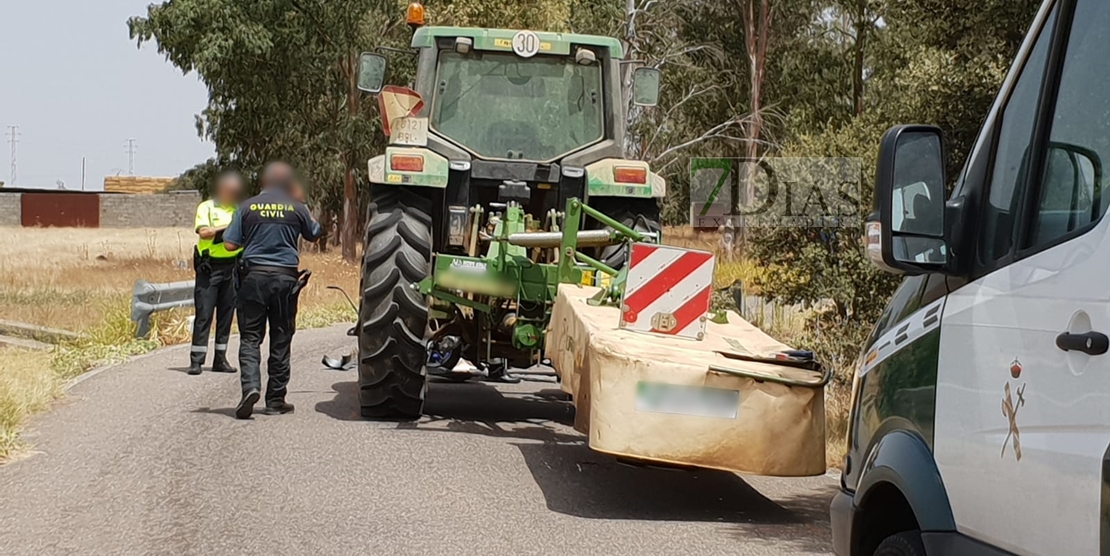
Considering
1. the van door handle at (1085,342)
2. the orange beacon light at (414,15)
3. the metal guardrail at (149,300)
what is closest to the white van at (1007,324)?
the van door handle at (1085,342)

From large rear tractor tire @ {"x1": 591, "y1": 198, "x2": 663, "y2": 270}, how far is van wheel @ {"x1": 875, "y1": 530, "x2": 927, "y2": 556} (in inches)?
286

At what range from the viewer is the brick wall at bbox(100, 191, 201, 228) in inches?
2758

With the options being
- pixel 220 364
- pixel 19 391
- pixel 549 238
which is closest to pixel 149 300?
pixel 220 364

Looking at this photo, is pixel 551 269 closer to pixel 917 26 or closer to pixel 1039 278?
pixel 917 26

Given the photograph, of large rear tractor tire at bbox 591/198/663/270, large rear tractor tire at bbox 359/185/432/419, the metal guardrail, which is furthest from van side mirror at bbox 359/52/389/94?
the metal guardrail

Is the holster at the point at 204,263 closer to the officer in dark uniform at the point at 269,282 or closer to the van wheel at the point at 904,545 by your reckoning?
the officer in dark uniform at the point at 269,282

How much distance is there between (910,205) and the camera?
386 centimetres

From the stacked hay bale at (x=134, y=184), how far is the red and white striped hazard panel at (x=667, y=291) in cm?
8803

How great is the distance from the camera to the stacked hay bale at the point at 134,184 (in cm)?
9406

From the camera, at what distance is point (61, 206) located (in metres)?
71.3

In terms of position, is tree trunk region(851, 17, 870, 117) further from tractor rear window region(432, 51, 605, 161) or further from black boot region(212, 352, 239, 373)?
tractor rear window region(432, 51, 605, 161)

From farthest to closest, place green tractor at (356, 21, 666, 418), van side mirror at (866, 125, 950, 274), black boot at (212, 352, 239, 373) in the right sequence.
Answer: black boot at (212, 352, 239, 373) < green tractor at (356, 21, 666, 418) < van side mirror at (866, 125, 950, 274)

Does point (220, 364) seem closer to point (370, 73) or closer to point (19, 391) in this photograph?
point (19, 391)

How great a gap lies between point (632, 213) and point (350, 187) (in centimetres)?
2995
